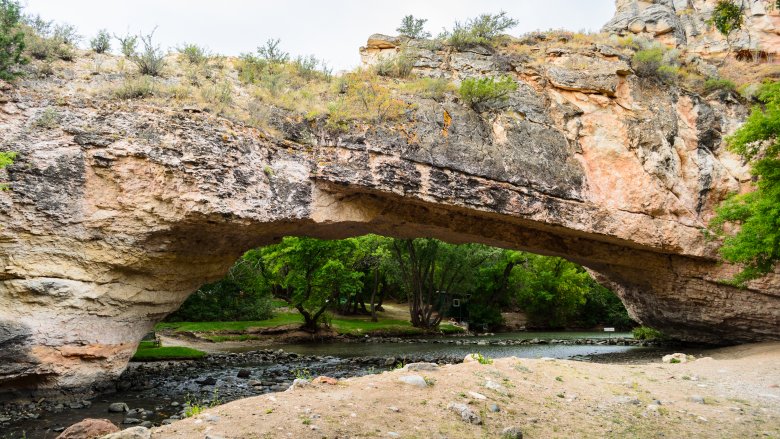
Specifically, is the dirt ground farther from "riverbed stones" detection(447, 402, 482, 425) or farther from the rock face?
the rock face

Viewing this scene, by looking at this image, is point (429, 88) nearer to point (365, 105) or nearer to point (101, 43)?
point (365, 105)

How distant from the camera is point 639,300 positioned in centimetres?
2252

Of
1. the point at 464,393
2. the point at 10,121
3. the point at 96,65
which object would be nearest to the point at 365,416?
the point at 464,393

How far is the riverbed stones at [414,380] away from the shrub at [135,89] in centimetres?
1111

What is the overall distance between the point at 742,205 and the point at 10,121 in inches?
813

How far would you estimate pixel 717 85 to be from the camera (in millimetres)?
19953

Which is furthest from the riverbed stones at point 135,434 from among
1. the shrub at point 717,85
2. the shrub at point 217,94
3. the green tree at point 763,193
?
the shrub at point 717,85

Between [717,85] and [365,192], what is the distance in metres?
15.6

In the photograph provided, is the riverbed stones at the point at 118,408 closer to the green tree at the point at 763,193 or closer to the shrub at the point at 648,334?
the green tree at the point at 763,193

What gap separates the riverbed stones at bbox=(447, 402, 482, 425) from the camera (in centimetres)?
617

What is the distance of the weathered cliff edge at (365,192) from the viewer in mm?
11625

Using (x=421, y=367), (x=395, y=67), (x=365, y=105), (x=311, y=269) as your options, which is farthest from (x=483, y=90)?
(x=311, y=269)

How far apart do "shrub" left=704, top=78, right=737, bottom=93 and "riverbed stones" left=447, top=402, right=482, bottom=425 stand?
772 inches

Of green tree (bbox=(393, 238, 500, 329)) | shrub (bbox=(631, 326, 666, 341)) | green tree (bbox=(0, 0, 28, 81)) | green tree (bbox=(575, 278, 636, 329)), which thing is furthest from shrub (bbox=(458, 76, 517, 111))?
green tree (bbox=(575, 278, 636, 329))
